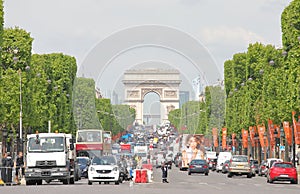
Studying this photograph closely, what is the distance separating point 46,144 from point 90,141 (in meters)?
32.1

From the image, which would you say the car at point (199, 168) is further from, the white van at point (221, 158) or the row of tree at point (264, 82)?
the white van at point (221, 158)

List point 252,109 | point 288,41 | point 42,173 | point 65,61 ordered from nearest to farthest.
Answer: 1. point 42,173
2. point 288,41
3. point 252,109
4. point 65,61

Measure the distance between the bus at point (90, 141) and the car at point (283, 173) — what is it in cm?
2542

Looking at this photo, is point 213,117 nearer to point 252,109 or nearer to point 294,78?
point 252,109

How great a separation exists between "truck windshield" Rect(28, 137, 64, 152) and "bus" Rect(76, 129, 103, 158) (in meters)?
31.2

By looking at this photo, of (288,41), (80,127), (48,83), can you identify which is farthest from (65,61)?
(288,41)

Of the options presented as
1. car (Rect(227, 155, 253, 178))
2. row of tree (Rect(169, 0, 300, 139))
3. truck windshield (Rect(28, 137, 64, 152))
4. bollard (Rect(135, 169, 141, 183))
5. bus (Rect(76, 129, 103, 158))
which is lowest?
bollard (Rect(135, 169, 141, 183))

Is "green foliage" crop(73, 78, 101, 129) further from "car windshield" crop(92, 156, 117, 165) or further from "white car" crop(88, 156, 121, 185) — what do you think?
"white car" crop(88, 156, 121, 185)

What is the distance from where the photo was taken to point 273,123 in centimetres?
8962

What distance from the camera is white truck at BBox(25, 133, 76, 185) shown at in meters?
51.3

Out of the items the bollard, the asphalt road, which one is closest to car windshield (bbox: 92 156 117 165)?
the asphalt road

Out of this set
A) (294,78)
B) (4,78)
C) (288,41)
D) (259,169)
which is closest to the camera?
(294,78)

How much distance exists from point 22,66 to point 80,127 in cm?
4790

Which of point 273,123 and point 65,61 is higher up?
point 65,61
